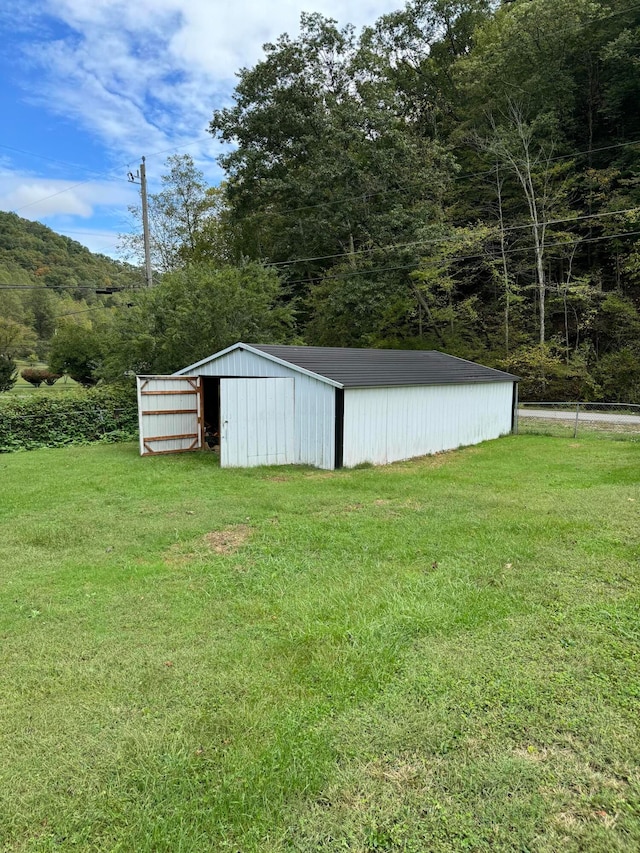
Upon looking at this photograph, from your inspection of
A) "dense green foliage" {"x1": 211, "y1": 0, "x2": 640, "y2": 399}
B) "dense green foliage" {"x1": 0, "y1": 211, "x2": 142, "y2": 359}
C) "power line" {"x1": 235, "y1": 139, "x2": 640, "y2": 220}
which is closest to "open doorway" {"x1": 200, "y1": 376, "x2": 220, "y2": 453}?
"dense green foliage" {"x1": 0, "y1": 211, "x2": 142, "y2": 359}

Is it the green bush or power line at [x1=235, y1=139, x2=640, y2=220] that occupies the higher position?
power line at [x1=235, y1=139, x2=640, y2=220]

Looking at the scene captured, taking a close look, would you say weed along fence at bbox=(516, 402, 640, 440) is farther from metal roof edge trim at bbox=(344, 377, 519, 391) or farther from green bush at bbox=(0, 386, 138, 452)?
green bush at bbox=(0, 386, 138, 452)

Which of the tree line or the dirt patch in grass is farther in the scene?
the tree line

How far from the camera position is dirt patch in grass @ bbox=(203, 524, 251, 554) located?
464cm

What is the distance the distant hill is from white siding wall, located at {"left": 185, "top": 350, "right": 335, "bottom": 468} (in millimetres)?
19748

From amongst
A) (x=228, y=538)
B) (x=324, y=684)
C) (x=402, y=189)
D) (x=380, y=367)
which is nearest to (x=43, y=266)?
(x=402, y=189)

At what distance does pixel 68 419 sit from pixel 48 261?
77.0 feet

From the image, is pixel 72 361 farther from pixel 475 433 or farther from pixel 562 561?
pixel 562 561

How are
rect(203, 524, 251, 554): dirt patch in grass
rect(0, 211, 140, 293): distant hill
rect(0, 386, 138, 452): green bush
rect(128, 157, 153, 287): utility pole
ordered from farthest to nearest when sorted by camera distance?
rect(0, 211, 140, 293): distant hill → rect(128, 157, 153, 287): utility pole → rect(0, 386, 138, 452): green bush → rect(203, 524, 251, 554): dirt patch in grass

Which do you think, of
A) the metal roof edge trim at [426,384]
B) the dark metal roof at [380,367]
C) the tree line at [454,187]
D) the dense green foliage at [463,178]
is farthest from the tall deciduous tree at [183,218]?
the metal roof edge trim at [426,384]

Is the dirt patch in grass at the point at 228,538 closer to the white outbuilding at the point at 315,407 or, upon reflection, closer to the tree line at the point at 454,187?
the white outbuilding at the point at 315,407

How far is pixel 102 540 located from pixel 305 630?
286 cm

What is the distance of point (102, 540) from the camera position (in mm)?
4906

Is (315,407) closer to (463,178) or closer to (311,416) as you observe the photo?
(311,416)
